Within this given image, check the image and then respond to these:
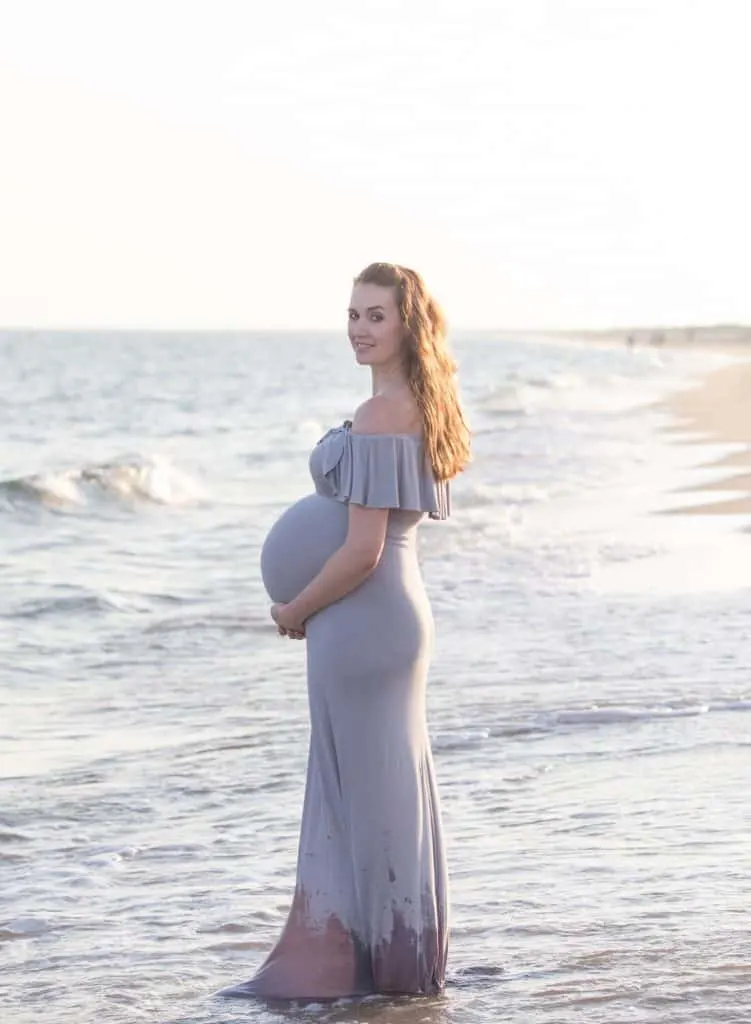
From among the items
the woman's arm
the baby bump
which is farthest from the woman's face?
the baby bump

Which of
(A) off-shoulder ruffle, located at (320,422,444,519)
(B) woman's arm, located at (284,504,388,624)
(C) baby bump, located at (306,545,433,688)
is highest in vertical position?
(A) off-shoulder ruffle, located at (320,422,444,519)

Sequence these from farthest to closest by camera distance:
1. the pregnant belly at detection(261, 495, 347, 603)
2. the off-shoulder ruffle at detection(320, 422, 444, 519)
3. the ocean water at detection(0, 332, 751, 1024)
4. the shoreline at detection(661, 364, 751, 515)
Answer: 1. the shoreline at detection(661, 364, 751, 515)
2. the ocean water at detection(0, 332, 751, 1024)
3. the pregnant belly at detection(261, 495, 347, 603)
4. the off-shoulder ruffle at detection(320, 422, 444, 519)

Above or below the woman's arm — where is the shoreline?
above

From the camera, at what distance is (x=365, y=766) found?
475 cm

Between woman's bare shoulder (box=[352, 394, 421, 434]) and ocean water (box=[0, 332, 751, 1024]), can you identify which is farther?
ocean water (box=[0, 332, 751, 1024])

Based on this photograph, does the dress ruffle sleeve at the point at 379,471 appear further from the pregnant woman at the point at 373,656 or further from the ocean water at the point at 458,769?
the ocean water at the point at 458,769

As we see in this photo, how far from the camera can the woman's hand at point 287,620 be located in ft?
15.7

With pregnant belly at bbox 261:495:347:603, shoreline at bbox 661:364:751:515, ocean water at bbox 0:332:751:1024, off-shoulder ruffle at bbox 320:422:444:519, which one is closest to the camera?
off-shoulder ruffle at bbox 320:422:444:519

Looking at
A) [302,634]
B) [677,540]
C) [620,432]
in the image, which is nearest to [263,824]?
[302,634]

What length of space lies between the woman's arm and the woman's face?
390mm

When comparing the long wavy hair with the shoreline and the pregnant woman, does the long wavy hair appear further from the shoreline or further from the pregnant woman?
the shoreline

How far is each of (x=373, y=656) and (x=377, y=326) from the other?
827 mm

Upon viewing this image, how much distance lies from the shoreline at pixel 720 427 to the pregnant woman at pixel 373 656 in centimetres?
1273

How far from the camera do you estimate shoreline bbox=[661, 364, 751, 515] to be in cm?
1831
